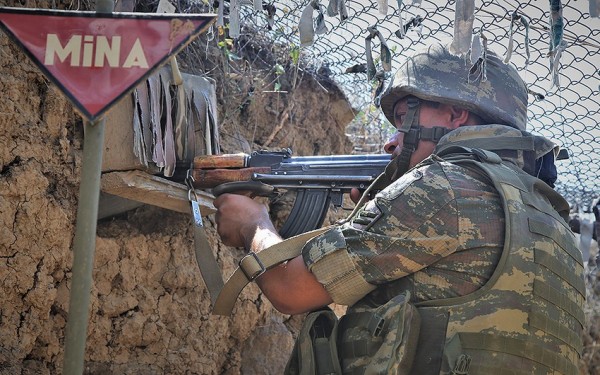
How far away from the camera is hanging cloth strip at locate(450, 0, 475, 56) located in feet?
8.71

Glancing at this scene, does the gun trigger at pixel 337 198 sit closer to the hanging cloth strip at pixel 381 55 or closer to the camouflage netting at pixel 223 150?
the hanging cloth strip at pixel 381 55

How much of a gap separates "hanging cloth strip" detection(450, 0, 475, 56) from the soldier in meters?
0.38

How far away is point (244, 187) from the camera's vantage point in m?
3.28

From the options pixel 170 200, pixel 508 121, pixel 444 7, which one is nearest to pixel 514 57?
pixel 444 7

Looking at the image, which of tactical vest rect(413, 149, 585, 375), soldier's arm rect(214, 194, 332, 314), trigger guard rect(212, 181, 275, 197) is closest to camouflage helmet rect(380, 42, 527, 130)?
tactical vest rect(413, 149, 585, 375)

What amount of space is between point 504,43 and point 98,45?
7.43 feet

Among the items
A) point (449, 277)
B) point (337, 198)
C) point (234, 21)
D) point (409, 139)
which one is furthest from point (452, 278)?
point (234, 21)

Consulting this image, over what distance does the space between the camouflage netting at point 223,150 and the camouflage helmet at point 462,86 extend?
162mm

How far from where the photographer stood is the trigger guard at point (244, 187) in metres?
3.28

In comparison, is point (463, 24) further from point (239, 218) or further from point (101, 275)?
point (101, 275)

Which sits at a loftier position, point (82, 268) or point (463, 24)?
point (463, 24)

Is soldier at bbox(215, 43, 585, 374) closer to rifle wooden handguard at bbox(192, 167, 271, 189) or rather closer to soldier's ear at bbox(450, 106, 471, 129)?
soldier's ear at bbox(450, 106, 471, 129)

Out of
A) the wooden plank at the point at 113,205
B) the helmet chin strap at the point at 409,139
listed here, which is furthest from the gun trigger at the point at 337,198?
the wooden plank at the point at 113,205

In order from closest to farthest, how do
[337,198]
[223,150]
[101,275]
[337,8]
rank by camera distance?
[337,8] < [337,198] < [101,275] < [223,150]
